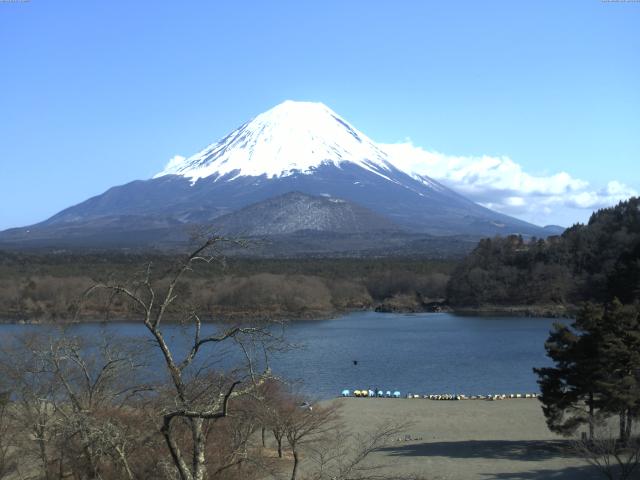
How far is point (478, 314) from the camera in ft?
161

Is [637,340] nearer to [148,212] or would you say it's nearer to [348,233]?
[348,233]

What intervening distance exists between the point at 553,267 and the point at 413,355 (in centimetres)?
2390

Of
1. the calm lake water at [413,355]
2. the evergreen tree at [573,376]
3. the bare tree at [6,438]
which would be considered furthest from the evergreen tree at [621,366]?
the calm lake water at [413,355]

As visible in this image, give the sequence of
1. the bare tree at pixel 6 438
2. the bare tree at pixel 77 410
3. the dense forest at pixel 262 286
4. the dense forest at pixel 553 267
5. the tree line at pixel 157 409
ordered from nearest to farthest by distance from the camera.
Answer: the tree line at pixel 157 409 < the bare tree at pixel 77 410 < the bare tree at pixel 6 438 < the dense forest at pixel 262 286 < the dense forest at pixel 553 267

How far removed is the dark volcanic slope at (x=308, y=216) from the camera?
12056cm

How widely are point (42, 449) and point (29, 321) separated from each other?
34783 mm

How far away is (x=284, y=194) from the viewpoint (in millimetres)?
133125

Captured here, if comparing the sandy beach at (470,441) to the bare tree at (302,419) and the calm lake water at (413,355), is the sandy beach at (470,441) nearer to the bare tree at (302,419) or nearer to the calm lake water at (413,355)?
the bare tree at (302,419)

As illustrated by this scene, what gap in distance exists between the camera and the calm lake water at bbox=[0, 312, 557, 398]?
75.5ft

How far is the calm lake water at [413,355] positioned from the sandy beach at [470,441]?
2365mm

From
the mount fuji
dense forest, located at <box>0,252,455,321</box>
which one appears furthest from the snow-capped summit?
dense forest, located at <box>0,252,455,321</box>

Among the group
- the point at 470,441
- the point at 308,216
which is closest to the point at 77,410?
the point at 470,441

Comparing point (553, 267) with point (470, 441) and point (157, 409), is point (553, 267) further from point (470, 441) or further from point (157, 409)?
point (157, 409)

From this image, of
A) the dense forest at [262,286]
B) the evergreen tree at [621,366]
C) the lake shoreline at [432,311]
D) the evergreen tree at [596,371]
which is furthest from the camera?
the dense forest at [262,286]
